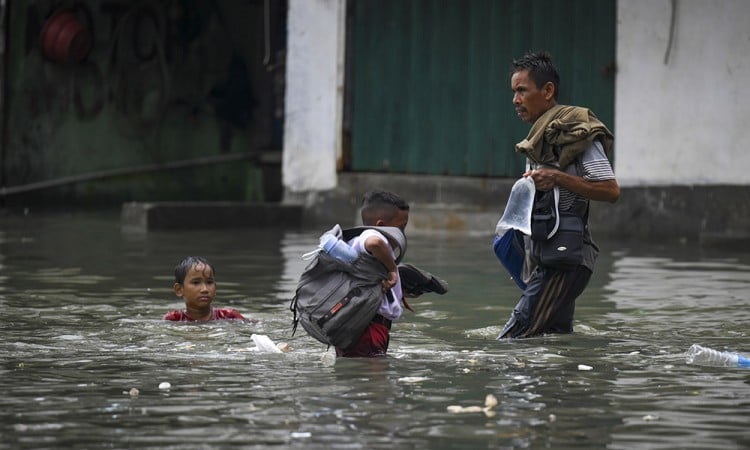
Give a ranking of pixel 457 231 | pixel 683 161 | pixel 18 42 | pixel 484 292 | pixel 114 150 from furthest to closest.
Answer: pixel 114 150
pixel 18 42
pixel 457 231
pixel 683 161
pixel 484 292

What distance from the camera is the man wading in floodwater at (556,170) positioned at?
7172 mm

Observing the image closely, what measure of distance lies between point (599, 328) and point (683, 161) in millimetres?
6292

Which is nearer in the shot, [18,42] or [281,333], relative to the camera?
[281,333]

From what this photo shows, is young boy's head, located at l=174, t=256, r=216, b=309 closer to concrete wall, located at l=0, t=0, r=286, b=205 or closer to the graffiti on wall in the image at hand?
→ concrete wall, located at l=0, t=0, r=286, b=205

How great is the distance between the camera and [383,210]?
7051mm

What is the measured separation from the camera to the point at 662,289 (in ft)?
33.7

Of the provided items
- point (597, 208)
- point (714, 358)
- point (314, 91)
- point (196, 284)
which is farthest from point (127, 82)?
point (714, 358)

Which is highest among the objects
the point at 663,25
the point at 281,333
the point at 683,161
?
the point at 663,25

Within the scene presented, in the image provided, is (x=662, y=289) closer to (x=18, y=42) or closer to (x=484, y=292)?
(x=484, y=292)

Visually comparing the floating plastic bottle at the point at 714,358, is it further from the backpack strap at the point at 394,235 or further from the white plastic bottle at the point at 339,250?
the white plastic bottle at the point at 339,250

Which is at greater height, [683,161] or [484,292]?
[683,161]

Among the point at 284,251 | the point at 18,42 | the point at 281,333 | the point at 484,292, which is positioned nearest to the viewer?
the point at 281,333

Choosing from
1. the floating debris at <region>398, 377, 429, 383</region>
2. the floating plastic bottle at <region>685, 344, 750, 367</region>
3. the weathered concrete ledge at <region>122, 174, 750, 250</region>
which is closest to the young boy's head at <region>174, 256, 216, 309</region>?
the floating debris at <region>398, 377, 429, 383</region>

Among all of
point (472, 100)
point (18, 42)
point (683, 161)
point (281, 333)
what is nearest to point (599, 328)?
point (281, 333)
